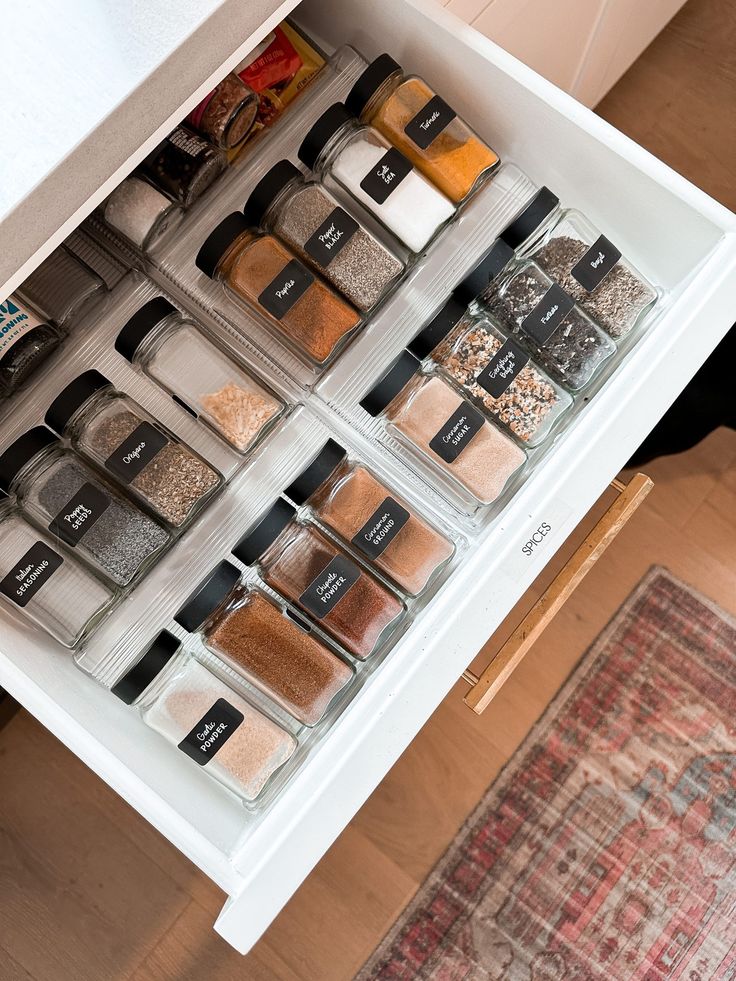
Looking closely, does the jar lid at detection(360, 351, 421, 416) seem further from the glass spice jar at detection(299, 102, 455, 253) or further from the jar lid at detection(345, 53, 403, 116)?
the jar lid at detection(345, 53, 403, 116)

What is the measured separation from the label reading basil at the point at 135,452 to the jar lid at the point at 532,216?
43 centimetres

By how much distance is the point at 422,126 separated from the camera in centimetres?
86

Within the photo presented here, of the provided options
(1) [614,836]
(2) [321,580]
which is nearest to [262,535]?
(2) [321,580]

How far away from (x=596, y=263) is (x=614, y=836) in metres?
1.10

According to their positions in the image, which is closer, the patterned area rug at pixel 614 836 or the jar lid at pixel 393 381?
the jar lid at pixel 393 381

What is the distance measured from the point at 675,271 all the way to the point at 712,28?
1.04 m

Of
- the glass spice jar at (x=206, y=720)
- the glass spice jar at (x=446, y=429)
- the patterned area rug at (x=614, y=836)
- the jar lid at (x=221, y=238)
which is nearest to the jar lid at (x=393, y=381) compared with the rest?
the glass spice jar at (x=446, y=429)

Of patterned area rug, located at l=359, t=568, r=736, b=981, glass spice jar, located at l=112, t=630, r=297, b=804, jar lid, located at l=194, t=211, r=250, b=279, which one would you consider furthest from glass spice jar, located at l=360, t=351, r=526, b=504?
patterned area rug, located at l=359, t=568, r=736, b=981

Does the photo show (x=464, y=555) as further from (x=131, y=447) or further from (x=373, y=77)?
(x=373, y=77)

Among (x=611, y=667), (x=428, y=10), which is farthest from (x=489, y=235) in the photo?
(x=611, y=667)

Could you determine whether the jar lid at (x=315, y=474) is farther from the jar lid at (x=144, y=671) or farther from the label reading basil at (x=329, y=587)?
the jar lid at (x=144, y=671)

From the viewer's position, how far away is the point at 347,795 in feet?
2.29

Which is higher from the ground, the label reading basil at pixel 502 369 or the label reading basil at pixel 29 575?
the label reading basil at pixel 502 369

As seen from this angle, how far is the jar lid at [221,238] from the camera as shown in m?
0.85
